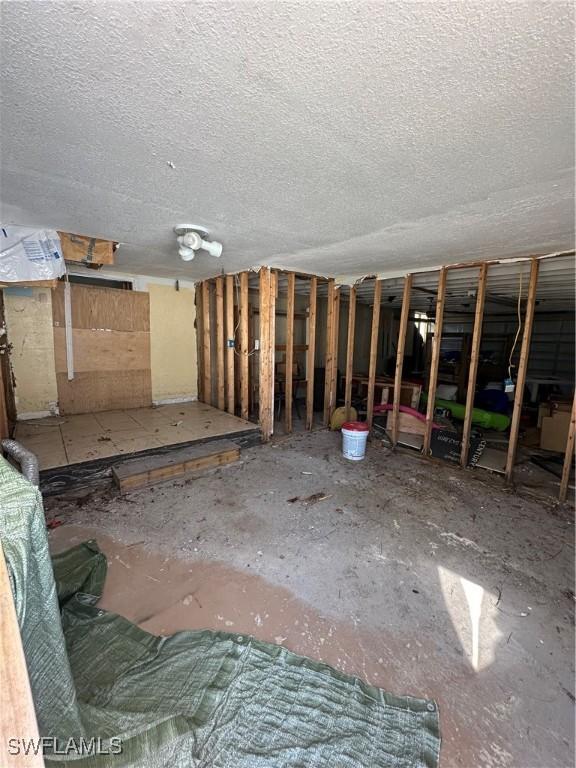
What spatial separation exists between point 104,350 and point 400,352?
4.45m

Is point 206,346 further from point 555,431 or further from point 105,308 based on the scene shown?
point 555,431

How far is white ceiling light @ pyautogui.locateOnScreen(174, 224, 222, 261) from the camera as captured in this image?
275 centimetres

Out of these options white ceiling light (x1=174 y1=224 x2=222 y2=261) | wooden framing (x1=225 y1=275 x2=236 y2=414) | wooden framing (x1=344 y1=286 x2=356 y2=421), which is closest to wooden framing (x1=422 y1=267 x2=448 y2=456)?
wooden framing (x1=344 y1=286 x2=356 y2=421)

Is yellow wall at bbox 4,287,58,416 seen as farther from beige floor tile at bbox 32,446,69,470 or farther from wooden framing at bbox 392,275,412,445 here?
wooden framing at bbox 392,275,412,445

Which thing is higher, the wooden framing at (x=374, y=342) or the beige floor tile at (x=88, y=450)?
the wooden framing at (x=374, y=342)

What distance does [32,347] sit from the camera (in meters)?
4.26

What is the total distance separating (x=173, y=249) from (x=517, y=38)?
10.6 feet

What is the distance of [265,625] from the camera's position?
1.71 m

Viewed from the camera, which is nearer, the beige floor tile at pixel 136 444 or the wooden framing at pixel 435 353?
the beige floor tile at pixel 136 444

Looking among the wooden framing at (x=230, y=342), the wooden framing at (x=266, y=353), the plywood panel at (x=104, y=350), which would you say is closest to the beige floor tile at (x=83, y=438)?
the plywood panel at (x=104, y=350)

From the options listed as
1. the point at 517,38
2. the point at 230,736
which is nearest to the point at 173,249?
the point at 517,38

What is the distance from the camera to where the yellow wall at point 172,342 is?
5.32 m

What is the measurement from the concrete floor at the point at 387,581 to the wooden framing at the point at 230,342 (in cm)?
185

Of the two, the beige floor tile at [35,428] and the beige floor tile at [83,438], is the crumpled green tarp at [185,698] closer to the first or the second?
the beige floor tile at [83,438]
